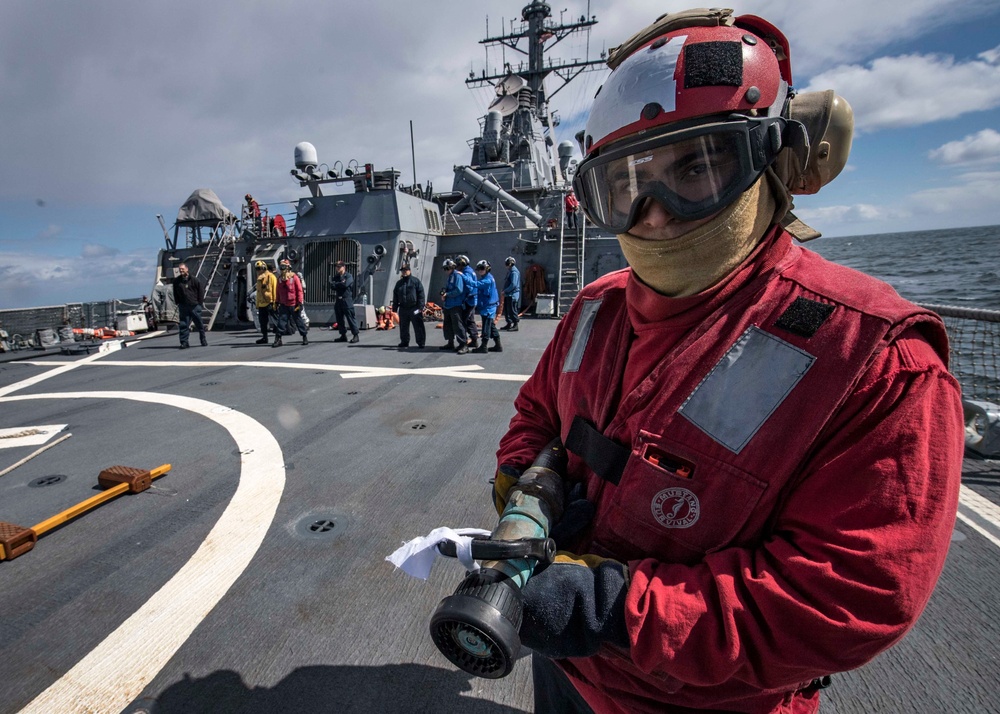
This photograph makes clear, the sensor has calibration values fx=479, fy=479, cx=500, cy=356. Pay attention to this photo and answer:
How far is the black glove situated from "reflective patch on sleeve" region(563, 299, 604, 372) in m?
0.53

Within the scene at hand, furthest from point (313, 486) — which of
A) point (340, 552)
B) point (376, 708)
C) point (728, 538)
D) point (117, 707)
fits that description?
point (728, 538)

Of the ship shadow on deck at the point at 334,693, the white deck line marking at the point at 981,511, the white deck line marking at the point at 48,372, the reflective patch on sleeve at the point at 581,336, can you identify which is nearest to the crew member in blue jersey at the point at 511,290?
the white deck line marking at the point at 48,372

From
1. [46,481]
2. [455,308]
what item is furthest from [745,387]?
[455,308]

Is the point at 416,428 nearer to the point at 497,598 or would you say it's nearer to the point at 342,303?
the point at 497,598

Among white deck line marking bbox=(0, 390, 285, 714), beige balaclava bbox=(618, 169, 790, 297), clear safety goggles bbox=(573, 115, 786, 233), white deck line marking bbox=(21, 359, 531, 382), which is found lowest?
white deck line marking bbox=(0, 390, 285, 714)

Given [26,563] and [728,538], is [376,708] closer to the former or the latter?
Answer: [728,538]

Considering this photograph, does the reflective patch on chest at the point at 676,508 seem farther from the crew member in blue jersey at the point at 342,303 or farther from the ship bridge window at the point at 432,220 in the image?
the ship bridge window at the point at 432,220

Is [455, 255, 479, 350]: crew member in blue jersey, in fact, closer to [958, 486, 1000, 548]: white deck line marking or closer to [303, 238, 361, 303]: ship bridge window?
[303, 238, 361, 303]: ship bridge window

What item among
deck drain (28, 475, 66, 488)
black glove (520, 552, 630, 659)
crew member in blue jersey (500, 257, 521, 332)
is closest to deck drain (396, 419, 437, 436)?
deck drain (28, 475, 66, 488)

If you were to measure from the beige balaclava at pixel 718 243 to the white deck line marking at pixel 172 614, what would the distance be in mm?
2308

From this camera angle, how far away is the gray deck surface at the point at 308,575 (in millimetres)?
1759

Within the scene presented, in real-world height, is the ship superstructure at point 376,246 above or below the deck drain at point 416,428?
above

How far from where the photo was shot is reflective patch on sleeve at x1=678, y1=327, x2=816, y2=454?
0.85 metres

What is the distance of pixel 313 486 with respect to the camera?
336 cm
